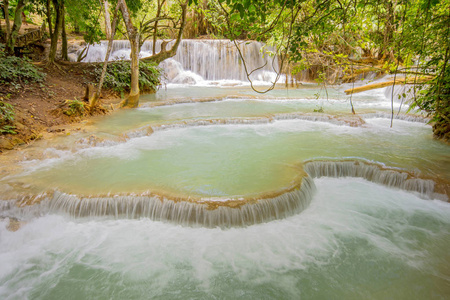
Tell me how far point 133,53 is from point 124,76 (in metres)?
2.65

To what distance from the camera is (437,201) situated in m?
4.16

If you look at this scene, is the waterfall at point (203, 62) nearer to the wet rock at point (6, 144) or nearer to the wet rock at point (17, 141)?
the wet rock at point (17, 141)

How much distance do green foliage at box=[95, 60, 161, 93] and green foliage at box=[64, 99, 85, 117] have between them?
3050mm

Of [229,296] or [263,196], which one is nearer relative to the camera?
[229,296]

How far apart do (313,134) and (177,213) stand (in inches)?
179

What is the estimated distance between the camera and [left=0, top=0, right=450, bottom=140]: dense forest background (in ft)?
11.1

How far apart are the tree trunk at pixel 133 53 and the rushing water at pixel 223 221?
131 inches

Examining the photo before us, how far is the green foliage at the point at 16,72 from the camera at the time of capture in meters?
6.89

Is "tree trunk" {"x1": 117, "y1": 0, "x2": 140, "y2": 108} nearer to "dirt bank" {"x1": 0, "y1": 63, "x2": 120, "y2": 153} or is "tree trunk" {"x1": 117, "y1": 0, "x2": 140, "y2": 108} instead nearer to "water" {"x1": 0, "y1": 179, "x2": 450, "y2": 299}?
"dirt bank" {"x1": 0, "y1": 63, "x2": 120, "y2": 153}

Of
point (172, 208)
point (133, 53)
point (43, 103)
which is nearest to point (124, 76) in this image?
point (133, 53)

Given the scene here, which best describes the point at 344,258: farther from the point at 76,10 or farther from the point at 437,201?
the point at 76,10

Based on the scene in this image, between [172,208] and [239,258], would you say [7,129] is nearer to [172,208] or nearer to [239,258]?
[172,208]

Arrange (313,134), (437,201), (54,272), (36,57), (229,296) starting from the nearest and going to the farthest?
(229,296) → (54,272) → (437,201) → (313,134) → (36,57)

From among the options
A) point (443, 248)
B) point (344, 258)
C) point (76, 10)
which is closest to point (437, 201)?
point (443, 248)
